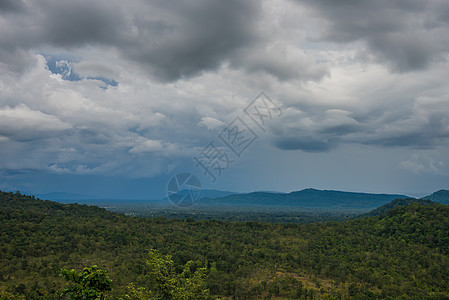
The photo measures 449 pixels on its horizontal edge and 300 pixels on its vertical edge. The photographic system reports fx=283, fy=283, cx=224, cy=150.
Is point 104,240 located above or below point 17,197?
below

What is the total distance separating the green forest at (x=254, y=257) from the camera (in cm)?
4997

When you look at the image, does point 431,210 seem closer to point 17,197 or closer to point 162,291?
point 162,291

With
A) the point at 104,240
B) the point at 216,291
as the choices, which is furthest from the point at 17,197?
the point at 216,291

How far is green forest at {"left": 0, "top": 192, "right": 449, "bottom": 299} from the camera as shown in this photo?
1967 inches

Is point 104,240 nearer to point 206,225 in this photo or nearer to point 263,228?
point 206,225

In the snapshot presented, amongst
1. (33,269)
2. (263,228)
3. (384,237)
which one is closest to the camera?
(33,269)

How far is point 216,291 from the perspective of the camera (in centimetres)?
5031

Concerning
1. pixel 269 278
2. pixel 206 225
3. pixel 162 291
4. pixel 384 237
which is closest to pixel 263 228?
pixel 206 225

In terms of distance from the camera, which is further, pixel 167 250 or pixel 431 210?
pixel 431 210

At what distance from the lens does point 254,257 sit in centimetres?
6688

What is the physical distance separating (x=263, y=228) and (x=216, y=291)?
181 ft

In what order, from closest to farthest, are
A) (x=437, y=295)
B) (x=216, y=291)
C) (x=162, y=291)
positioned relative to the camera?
(x=162, y=291) < (x=437, y=295) < (x=216, y=291)

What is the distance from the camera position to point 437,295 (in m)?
45.5

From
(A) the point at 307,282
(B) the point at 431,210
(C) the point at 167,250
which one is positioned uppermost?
(B) the point at 431,210
